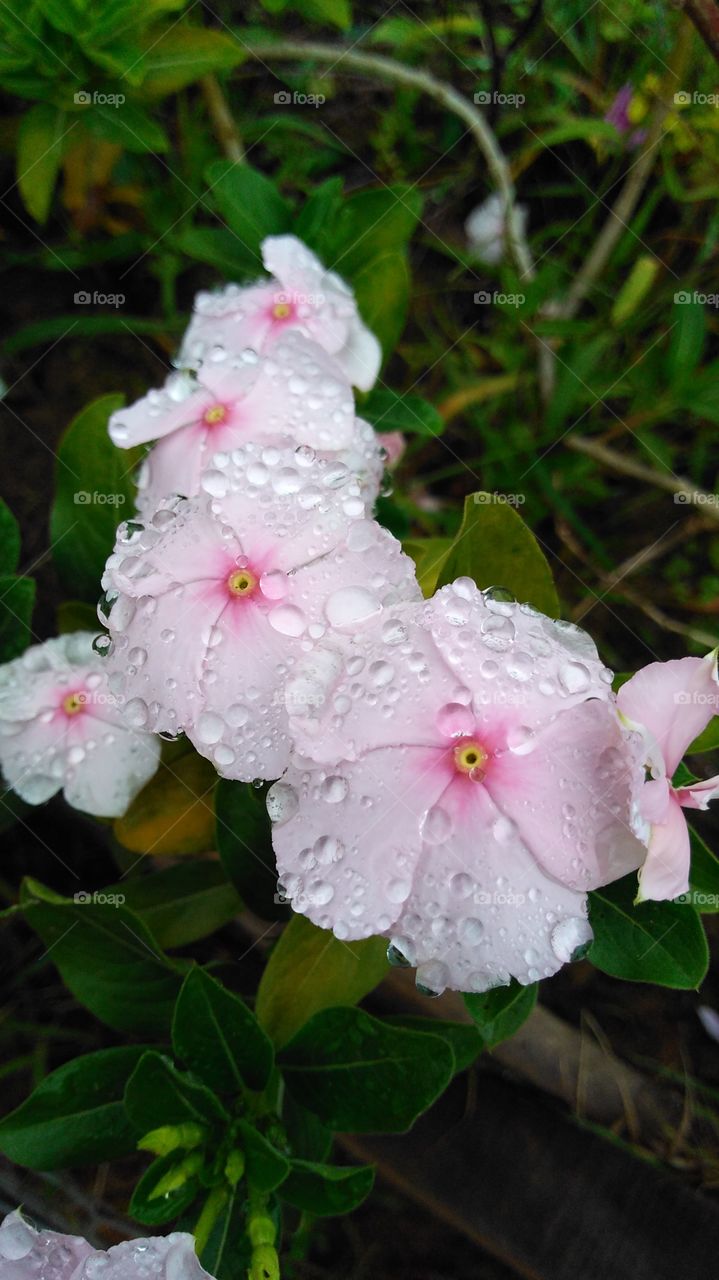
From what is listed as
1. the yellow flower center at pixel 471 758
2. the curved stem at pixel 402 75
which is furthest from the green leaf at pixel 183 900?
the curved stem at pixel 402 75

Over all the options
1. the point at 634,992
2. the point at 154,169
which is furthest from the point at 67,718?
the point at 154,169

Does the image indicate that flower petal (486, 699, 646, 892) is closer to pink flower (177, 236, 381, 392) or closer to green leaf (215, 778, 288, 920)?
green leaf (215, 778, 288, 920)

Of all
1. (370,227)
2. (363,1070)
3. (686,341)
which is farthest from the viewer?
(686,341)

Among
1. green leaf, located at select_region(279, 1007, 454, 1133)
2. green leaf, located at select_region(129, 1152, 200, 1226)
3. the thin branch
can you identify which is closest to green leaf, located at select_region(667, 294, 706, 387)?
the thin branch

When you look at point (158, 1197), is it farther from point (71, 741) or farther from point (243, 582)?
point (243, 582)

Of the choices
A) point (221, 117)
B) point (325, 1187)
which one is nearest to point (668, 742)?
point (325, 1187)

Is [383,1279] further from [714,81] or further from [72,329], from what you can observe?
[714,81]
